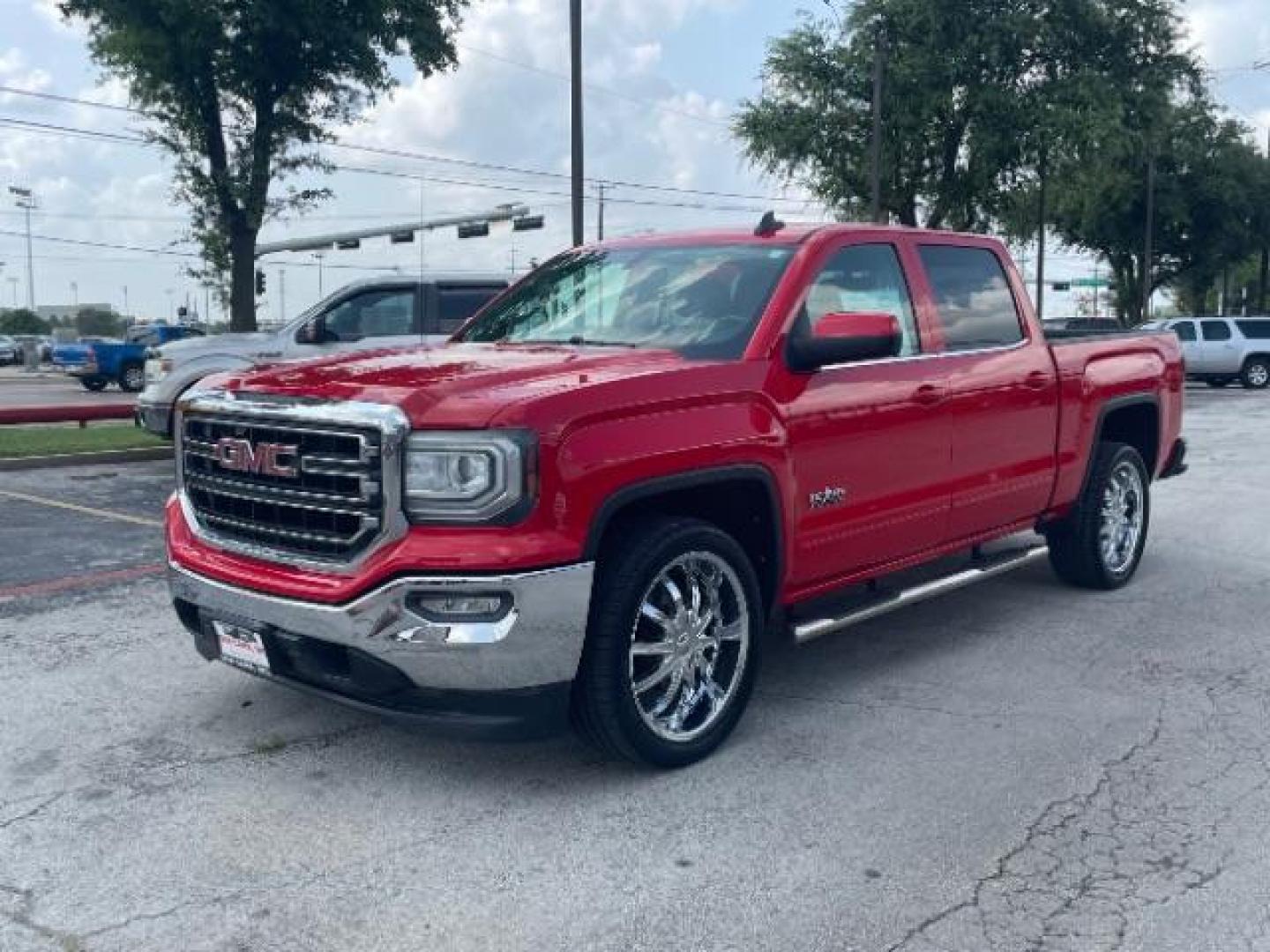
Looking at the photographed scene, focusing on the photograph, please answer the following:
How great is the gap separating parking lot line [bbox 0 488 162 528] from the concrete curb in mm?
1426

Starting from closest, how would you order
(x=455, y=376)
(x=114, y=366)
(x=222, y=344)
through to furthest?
(x=455, y=376) → (x=222, y=344) → (x=114, y=366)

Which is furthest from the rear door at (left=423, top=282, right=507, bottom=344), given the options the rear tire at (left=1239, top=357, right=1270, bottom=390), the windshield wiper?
the rear tire at (left=1239, top=357, right=1270, bottom=390)

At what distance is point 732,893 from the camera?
3361mm

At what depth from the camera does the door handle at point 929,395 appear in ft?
17.1

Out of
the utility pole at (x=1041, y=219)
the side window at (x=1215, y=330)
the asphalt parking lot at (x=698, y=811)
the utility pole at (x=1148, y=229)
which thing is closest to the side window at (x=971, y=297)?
the asphalt parking lot at (x=698, y=811)

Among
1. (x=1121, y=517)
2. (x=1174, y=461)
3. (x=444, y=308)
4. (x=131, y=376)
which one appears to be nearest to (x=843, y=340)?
(x=1121, y=517)

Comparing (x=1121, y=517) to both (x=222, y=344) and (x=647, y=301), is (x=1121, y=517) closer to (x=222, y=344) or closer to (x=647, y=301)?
(x=647, y=301)

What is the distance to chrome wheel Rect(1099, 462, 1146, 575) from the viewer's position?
693cm

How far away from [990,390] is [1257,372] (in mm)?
28439

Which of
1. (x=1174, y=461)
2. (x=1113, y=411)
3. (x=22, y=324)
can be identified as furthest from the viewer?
(x=22, y=324)

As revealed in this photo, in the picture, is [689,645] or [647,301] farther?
[647,301]

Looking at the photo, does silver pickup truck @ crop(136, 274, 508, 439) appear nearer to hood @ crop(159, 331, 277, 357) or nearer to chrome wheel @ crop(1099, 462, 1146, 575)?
hood @ crop(159, 331, 277, 357)

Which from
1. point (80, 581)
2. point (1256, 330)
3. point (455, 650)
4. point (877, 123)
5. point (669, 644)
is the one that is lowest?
point (80, 581)

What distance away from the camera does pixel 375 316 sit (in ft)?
42.8
